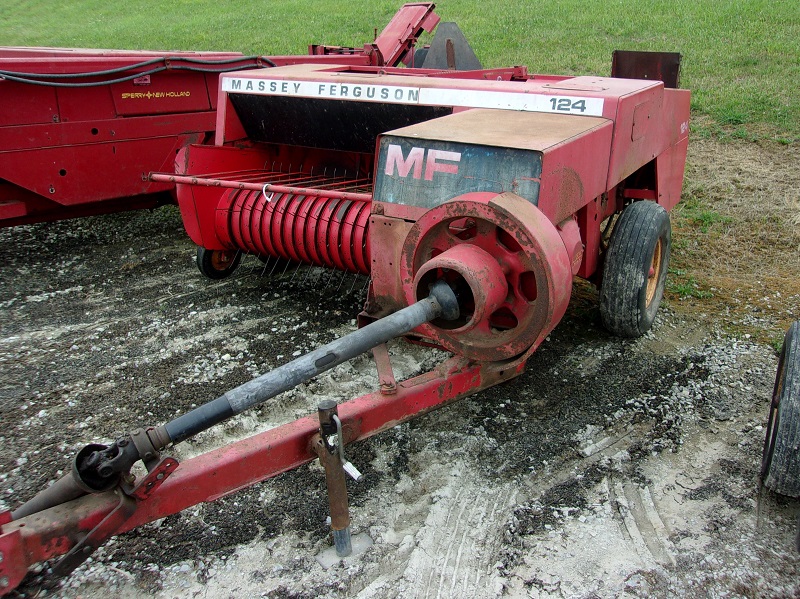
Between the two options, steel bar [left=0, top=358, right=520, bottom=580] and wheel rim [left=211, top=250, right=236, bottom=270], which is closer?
steel bar [left=0, top=358, right=520, bottom=580]

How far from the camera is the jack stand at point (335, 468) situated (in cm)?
228

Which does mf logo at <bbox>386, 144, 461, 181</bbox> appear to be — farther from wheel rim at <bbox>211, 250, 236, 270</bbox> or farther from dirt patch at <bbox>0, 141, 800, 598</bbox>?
wheel rim at <bbox>211, 250, 236, 270</bbox>

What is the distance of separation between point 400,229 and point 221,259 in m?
2.13

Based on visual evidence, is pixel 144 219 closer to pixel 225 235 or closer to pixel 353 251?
Result: pixel 225 235

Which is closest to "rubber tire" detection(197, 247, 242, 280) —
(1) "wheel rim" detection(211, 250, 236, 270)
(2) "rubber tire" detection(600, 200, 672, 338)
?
(1) "wheel rim" detection(211, 250, 236, 270)

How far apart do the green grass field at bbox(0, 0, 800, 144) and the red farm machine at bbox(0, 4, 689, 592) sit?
3.96 meters

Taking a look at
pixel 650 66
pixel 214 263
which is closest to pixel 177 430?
pixel 214 263

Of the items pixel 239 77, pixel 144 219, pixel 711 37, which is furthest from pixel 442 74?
pixel 711 37

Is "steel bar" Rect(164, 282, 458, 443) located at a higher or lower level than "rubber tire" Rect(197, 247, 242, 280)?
higher

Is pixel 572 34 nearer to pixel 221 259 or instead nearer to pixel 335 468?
pixel 221 259

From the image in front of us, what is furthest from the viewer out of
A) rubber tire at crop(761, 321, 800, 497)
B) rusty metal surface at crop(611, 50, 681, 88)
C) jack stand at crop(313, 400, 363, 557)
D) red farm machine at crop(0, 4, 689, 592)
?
rusty metal surface at crop(611, 50, 681, 88)

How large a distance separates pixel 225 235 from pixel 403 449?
1.90 meters

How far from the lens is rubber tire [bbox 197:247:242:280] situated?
4660mm

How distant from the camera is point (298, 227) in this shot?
3.94 metres
